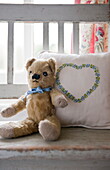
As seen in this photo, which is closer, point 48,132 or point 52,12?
point 48,132

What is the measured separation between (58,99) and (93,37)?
2.11 ft

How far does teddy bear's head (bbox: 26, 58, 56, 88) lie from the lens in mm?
810

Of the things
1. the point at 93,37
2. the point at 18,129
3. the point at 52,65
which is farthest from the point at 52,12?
the point at 18,129

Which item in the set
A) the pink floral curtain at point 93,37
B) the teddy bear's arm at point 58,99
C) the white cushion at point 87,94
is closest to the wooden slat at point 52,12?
the pink floral curtain at point 93,37

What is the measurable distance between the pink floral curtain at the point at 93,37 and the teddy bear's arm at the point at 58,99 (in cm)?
50

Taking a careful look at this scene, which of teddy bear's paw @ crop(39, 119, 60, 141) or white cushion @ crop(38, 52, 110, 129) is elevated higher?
white cushion @ crop(38, 52, 110, 129)

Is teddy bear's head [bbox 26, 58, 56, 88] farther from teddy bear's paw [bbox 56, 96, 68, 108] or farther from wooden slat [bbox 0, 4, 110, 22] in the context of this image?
wooden slat [bbox 0, 4, 110, 22]

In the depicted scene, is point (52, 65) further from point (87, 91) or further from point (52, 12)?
point (52, 12)

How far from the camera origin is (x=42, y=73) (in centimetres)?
81

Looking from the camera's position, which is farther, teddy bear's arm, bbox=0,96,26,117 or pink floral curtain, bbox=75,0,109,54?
pink floral curtain, bbox=75,0,109,54

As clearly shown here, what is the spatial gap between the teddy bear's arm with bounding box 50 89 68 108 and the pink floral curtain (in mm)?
502

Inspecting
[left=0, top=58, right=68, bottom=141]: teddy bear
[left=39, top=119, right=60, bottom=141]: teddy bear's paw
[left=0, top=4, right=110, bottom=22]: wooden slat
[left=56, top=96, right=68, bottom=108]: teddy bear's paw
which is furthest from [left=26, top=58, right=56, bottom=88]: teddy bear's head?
[left=0, top=4, right=110, bottom=22]: wooden slat

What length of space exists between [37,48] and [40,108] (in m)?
1.00

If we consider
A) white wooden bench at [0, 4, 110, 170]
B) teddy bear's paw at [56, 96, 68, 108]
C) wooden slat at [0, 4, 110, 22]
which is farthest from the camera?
wooden slat at [0, 4, 110, 22]
